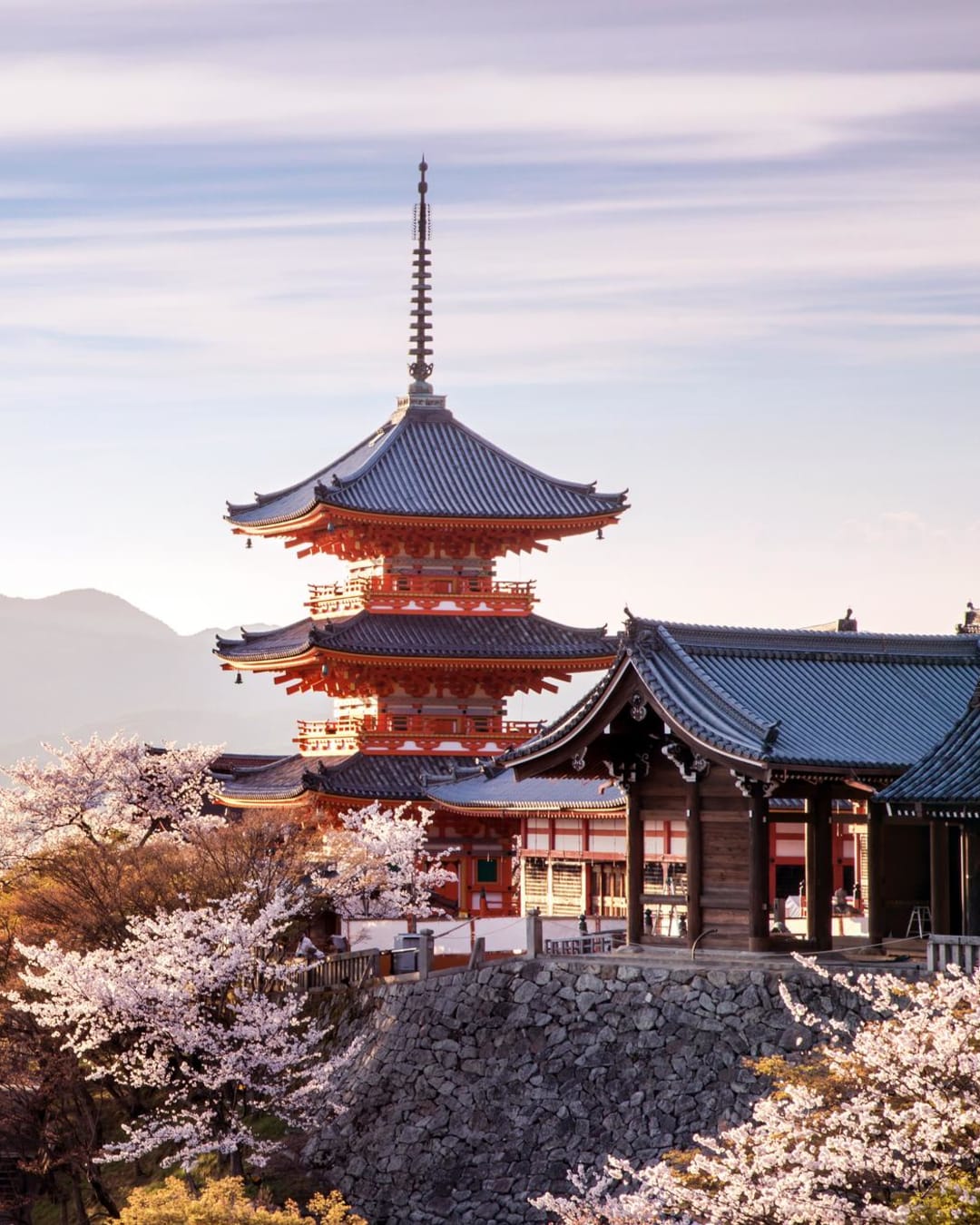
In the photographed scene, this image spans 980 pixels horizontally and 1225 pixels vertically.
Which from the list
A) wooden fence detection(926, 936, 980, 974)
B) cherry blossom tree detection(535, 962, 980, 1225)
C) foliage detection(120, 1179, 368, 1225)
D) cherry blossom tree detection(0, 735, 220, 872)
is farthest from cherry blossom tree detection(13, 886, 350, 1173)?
cherry blossom tree detection(0, 735, 220, 872)

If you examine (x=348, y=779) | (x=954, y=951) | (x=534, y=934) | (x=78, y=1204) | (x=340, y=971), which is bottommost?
(x=78, y=1204)

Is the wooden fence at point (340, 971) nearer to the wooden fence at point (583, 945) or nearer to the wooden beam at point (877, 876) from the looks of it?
the wooden fence at point (583, 945)

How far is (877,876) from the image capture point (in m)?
34.4

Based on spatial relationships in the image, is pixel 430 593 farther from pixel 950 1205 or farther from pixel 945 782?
pixel 950 1205

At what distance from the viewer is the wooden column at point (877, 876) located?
34.2 metres

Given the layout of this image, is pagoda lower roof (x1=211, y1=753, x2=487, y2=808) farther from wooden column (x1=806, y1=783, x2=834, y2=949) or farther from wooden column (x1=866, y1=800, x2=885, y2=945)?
wooden column (x1=866, y1=800, x2=885, y2=945)

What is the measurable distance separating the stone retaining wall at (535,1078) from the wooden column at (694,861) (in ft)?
3.48

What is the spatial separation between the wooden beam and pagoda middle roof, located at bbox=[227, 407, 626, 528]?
77.6ft

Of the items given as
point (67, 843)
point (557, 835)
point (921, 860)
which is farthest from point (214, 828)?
point (921, 860)

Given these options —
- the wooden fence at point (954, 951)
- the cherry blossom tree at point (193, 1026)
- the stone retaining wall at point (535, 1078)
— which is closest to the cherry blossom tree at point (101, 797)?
the cherry blossom tree at point (193, 1026)

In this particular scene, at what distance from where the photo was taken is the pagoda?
55.2 m

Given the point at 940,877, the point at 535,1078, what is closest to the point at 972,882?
the point at 940,877

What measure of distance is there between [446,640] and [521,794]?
22.8 ft

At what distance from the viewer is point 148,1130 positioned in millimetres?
38562
